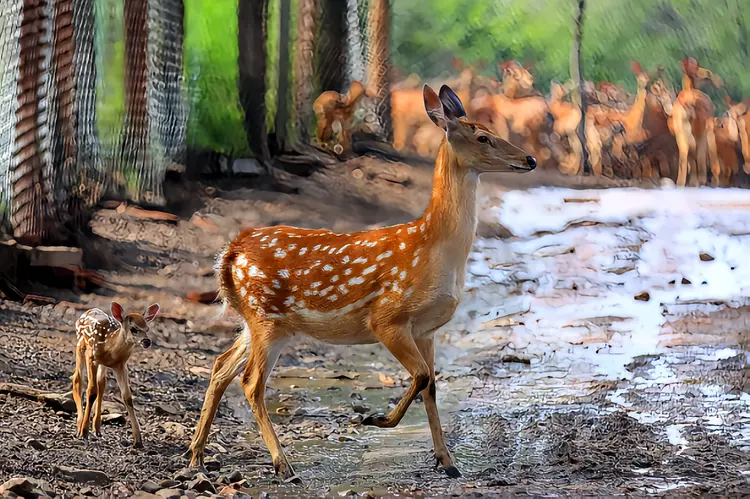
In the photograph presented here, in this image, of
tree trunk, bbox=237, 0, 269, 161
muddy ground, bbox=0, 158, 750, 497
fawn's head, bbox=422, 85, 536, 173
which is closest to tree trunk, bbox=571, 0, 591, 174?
muddy ground, bbox=0, 158, 750, 497

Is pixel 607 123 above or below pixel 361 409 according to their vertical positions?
above

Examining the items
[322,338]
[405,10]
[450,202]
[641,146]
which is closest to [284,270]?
[322,338]

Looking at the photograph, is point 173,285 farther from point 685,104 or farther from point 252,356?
point 685,104

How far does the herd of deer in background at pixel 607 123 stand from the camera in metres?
3.93

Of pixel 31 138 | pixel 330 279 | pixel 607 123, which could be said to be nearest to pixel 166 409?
pixel 330 279

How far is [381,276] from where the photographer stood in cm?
333

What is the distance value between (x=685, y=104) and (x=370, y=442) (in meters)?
1.90

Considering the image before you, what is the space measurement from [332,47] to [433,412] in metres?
1.57

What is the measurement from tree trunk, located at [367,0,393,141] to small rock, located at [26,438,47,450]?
6.17ft

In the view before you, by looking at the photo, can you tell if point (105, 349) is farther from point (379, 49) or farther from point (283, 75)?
point (379, 49)

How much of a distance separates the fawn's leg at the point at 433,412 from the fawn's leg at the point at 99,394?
1.19 meters

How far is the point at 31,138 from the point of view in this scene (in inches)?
154

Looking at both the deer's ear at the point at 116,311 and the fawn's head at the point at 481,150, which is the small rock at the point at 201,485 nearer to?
the deer's ear at the point at 116,311

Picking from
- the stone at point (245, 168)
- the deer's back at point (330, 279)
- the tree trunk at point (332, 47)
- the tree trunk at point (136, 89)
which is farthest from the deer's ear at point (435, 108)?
the tree trunk at point (136, 89)
